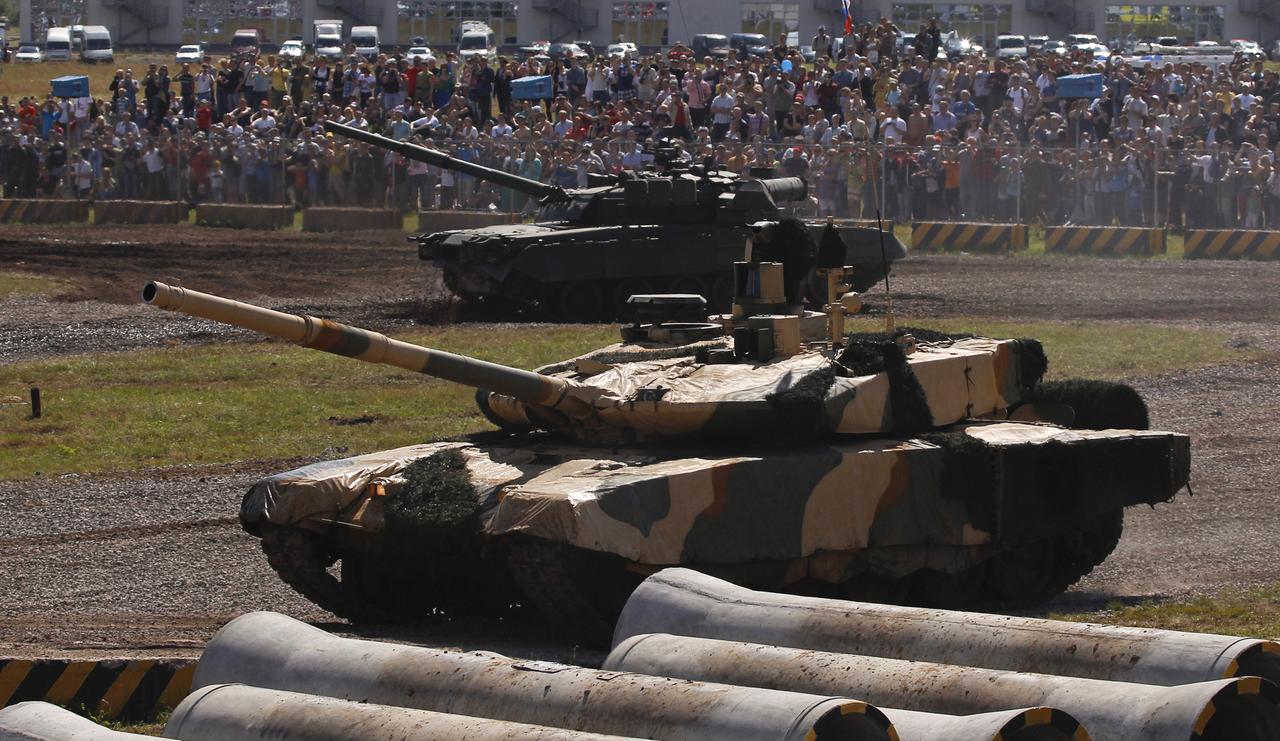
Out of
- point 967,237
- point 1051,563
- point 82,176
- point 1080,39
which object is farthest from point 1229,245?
point 1080,39

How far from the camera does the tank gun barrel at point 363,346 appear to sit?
10414 mm

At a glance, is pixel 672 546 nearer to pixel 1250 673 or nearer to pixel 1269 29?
pixel 1250 673

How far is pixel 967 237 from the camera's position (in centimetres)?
3425

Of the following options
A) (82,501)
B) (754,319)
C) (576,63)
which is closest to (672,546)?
(754,319)

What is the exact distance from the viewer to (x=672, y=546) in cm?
1155

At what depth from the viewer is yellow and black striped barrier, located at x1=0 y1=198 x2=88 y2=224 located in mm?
38500

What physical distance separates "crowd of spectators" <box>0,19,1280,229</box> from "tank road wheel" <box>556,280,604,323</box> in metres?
4.16

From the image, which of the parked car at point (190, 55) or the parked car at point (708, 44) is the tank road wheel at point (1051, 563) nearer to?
the parked car at point (708, 44)

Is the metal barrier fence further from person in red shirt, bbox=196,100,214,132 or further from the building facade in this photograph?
the building facade

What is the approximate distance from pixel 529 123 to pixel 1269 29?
32.2 meters

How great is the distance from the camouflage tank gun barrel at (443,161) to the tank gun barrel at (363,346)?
10.9m

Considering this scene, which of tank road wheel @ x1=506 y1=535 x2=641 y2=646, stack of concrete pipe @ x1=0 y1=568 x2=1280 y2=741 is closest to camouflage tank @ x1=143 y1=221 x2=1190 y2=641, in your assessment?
tank road wheel @ x1=506 y1=535 x2=641 y2=646

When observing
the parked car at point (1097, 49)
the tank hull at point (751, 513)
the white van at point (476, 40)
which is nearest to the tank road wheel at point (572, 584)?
the tank hull at point (751, 513)

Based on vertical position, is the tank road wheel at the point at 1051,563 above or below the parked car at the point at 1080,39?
below
